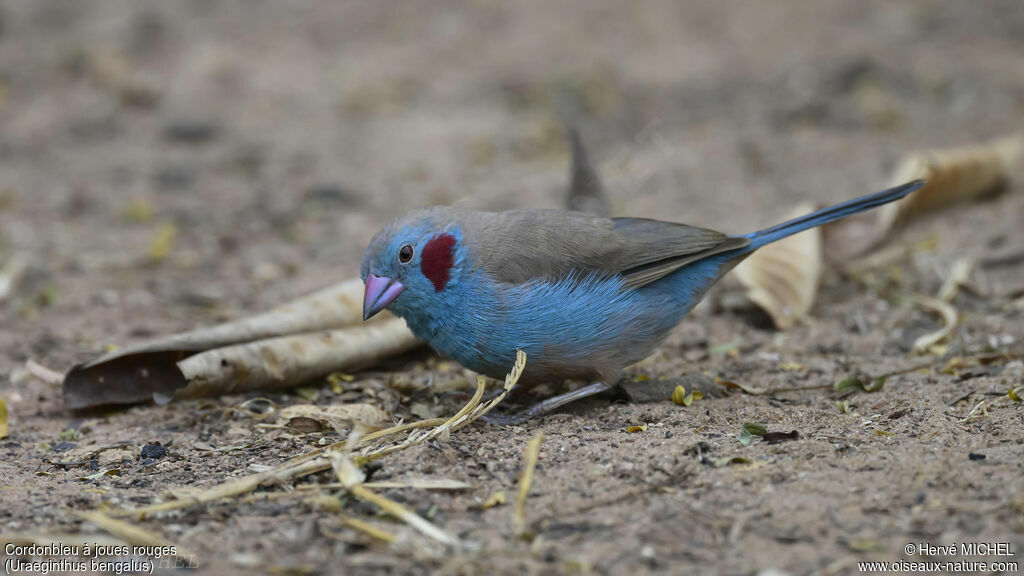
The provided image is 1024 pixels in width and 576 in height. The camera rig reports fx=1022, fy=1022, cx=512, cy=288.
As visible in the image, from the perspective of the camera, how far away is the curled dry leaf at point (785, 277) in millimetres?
4680

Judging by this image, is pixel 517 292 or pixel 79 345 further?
pixel 79 345

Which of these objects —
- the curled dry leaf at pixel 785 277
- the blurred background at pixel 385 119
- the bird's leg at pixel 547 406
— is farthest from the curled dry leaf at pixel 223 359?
the curled dry leaf at pixel 785 277

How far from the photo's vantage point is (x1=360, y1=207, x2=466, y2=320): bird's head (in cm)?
357

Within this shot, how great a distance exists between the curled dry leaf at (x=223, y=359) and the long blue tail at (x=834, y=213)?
1.59m

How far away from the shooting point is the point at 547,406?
3678 mm

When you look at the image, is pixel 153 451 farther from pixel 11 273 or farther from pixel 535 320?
pixel 11 273

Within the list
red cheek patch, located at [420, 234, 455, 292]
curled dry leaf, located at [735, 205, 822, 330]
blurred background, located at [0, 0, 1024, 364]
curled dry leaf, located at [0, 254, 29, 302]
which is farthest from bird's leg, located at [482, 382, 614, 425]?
curled dry leaf, located at [0, 254, 29, 302]

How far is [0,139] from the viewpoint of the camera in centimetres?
793

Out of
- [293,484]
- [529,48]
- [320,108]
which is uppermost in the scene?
[529,48]

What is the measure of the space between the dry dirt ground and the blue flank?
216 millimetres

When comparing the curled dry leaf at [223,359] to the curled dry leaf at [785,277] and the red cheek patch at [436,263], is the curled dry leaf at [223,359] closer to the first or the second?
the red cheek patch at [436,263]

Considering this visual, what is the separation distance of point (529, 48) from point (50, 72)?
4156 mm

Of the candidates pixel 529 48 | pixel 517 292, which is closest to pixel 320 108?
pixel 529 48

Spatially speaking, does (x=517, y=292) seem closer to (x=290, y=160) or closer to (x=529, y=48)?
(x=290, y=160)
